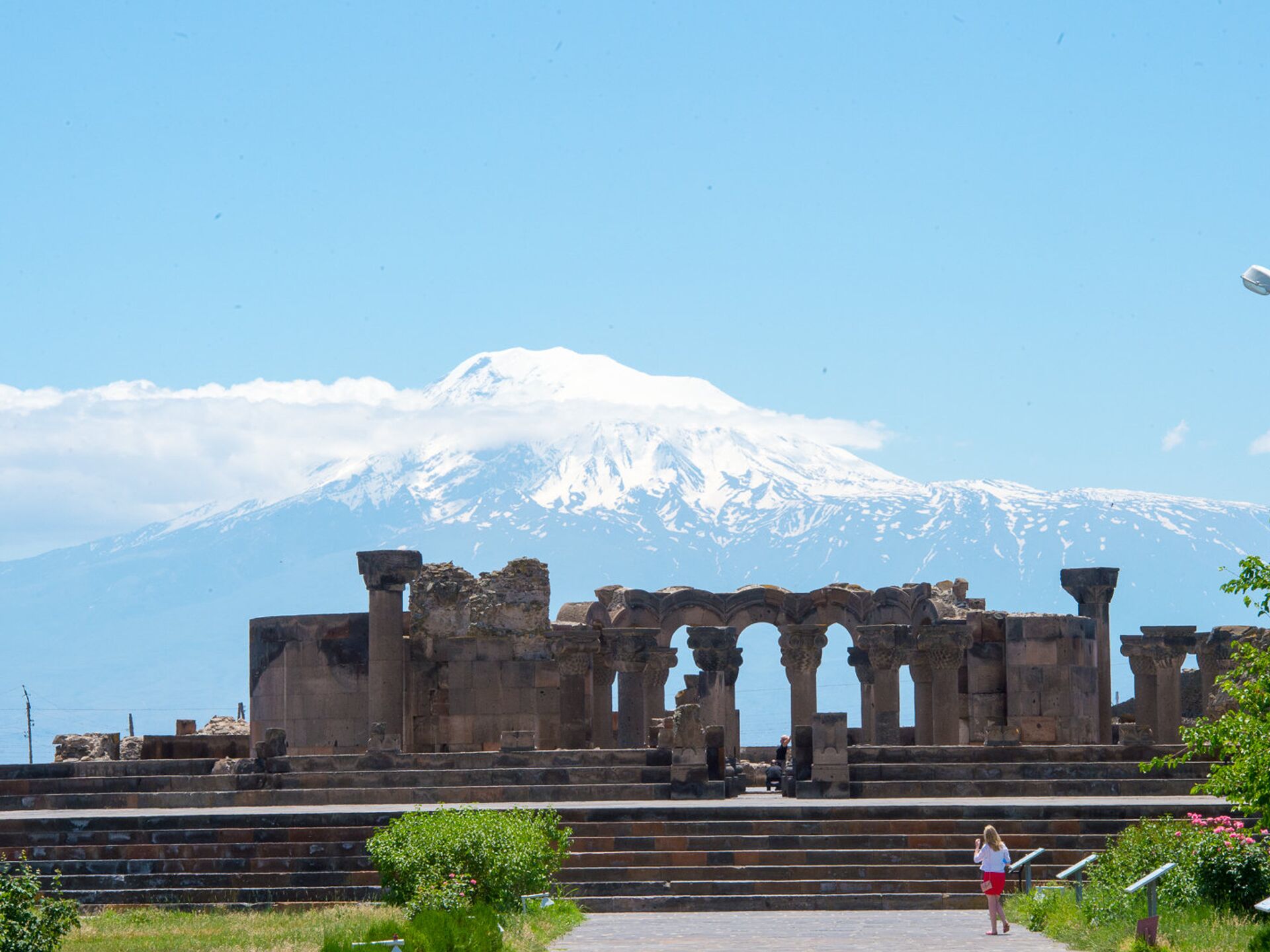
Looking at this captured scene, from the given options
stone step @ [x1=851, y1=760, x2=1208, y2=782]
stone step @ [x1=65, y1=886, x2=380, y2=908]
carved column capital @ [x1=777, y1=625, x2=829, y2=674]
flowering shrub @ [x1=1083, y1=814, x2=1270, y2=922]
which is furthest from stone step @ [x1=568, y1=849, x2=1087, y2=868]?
carved column capital @ [x1=777, y1=625, x2=829, y2=674]

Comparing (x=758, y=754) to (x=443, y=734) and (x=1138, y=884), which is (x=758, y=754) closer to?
(x=443, y=734)

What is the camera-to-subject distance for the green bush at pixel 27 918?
18.0 m

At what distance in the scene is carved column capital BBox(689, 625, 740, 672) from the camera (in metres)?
38.7

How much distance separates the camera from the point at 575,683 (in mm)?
41312

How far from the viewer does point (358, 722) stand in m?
38.5

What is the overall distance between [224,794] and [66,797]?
3006mm

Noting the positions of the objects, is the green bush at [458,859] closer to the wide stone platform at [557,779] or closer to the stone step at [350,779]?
the wide stone platform at [557,779]

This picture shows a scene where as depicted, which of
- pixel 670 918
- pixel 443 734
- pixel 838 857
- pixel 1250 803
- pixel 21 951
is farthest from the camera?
pixel 443 734

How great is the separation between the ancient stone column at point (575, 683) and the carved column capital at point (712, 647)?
2571mm

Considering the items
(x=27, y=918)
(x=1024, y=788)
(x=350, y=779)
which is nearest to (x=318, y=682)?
(x=350, y=779)

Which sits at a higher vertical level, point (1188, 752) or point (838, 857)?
point (1188, 752)

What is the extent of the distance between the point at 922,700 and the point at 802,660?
9.33 feet

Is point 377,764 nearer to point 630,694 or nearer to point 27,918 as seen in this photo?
point 630,694

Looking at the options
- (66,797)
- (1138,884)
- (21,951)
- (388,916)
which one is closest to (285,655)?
(66,797)
